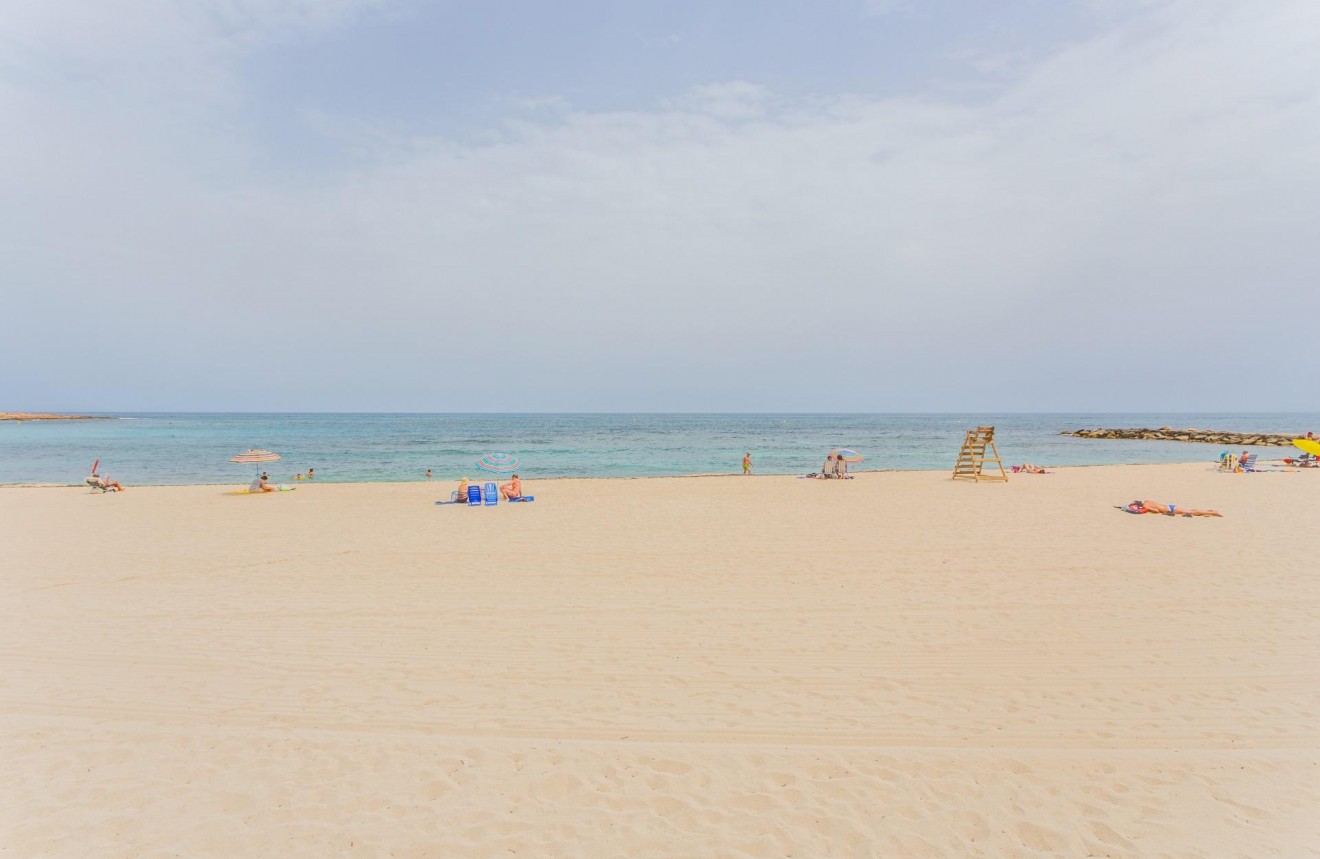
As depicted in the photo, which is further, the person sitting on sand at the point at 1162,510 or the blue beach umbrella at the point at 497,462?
the blue beach umbrella at the point at 497,462

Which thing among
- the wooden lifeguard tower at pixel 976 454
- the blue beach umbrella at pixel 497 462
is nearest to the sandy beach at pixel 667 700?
the blue beach umbrella at pixel 497 462

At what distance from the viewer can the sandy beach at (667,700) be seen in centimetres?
391

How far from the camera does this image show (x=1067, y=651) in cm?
658

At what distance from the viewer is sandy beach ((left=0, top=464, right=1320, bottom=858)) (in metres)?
3.91

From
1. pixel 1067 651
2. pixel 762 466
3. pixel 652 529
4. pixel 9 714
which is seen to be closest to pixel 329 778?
pixel 9 714

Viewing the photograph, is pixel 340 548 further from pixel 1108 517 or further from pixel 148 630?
pixel 1108 517

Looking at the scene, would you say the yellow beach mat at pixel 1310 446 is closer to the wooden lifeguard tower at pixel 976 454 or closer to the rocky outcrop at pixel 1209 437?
the wooden lifeguard tower at pixel 976 454

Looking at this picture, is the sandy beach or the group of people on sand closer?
the sandy beach

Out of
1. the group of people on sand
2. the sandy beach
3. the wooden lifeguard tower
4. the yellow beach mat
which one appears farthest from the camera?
the wooden lifeguard tower

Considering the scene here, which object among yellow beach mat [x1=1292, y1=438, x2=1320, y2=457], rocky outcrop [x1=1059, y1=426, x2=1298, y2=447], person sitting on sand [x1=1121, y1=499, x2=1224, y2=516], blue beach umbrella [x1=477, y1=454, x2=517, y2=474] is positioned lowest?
person sitting on sand [x1=1121, y1=499, x2=1224, y2=516]

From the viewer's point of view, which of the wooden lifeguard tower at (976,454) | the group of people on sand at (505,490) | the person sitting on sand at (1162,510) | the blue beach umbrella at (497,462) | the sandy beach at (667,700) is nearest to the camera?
the sandy beach at (667,700)

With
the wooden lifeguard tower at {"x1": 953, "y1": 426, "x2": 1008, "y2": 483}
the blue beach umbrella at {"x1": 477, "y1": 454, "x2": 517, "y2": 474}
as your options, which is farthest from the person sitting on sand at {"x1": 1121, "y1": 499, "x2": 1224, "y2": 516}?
the blue beach umbrella at {"x1": 477, "y1": 454, "x2": 517, "y2": 474}

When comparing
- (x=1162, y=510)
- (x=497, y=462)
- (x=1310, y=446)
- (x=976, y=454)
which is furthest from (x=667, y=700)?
(x=1310, y=446)

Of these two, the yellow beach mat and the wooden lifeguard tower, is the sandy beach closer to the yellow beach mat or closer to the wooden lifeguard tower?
the wooden lifeguard tower
